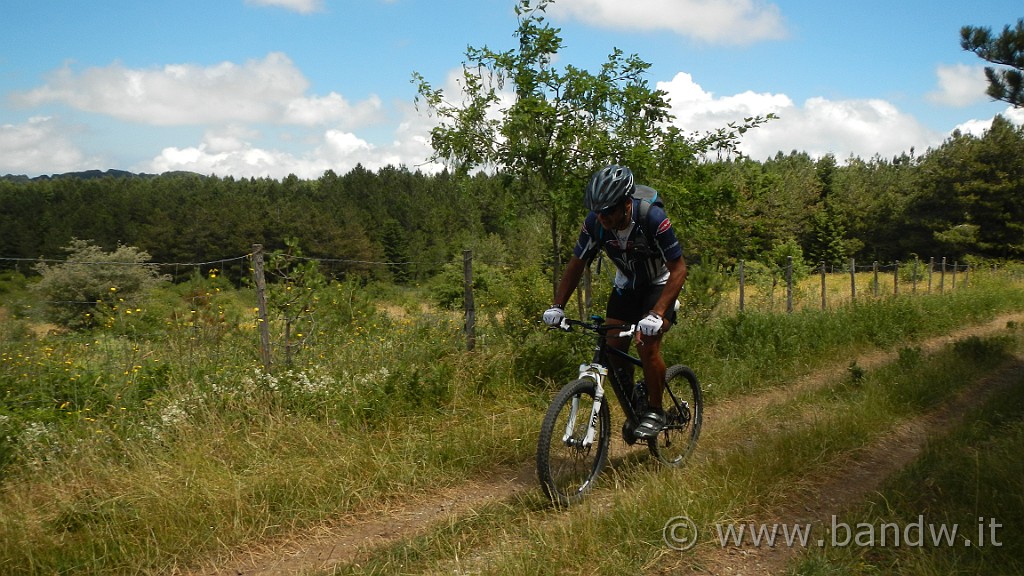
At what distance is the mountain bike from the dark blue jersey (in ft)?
1.37

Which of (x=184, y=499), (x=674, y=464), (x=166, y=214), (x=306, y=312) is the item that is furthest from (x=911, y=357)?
(x=166, y=214)

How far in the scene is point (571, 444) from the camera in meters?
4.09

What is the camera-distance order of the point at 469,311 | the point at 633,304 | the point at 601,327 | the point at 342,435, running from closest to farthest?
the point at 601,327 < the point at 633,304 < the point at 342,435 < the point at 469,311

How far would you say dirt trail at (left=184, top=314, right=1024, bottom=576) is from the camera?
330 cm

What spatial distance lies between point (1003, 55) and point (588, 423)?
6750 mm

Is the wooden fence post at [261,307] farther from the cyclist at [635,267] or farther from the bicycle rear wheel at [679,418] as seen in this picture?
the bicycle rear wheel at [679,418]

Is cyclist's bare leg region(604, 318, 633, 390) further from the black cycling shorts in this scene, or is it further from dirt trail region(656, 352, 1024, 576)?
dirt trail region(656, 352, 1024, 576)

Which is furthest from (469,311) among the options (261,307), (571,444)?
(571,444)

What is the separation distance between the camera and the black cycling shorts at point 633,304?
178 inches

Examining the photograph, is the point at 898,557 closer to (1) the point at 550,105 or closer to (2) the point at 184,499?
(2) the point at 184,499

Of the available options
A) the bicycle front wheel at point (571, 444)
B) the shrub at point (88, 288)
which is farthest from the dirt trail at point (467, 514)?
the shrub at point (88, 288)

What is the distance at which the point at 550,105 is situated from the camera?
294 inches

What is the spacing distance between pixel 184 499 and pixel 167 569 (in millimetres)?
490
